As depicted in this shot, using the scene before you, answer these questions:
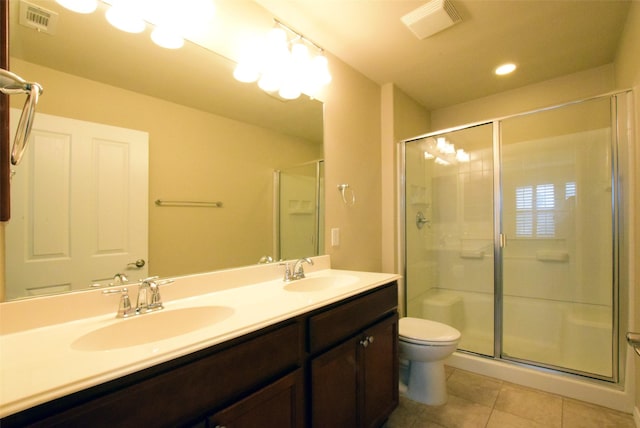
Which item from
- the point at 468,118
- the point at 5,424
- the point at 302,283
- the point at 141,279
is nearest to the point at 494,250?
the point at 468,118

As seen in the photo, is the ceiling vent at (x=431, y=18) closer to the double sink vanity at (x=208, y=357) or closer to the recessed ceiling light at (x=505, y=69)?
the recessed ceiling light at (x=505, y=69)

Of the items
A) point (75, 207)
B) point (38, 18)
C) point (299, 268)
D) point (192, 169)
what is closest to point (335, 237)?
point (299, 268)

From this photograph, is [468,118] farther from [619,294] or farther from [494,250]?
[619,294]

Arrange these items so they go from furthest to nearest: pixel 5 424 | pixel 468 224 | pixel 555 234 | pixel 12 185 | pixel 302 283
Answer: pixel 468 224
pixel 555 234
pixel 302 283
pixel 12 185
pixel 5 424

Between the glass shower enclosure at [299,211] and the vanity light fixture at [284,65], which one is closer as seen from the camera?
the vanity light fixture at [284,65]

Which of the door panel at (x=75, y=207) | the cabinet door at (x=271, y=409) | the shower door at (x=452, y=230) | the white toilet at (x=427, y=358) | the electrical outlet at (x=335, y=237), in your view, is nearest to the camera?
the cabinet door at (x=271, y=409)

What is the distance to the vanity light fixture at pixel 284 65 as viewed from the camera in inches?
62.1

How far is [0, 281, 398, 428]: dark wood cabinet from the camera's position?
2.02 feet

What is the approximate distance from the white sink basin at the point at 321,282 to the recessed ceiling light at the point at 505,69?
2118 millimetres

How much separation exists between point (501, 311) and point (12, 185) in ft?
9.56

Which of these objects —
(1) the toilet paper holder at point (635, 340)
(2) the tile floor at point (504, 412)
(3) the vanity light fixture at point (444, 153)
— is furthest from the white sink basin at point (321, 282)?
(3) the vanity light fixture at point (444, 153)

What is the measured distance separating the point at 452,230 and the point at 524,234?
597 millimetres

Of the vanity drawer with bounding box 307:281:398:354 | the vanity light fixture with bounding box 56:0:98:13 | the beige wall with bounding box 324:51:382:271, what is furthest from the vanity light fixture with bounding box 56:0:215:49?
the vanity drawer with bounding box 307:281:398:354

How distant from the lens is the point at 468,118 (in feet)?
9.90
